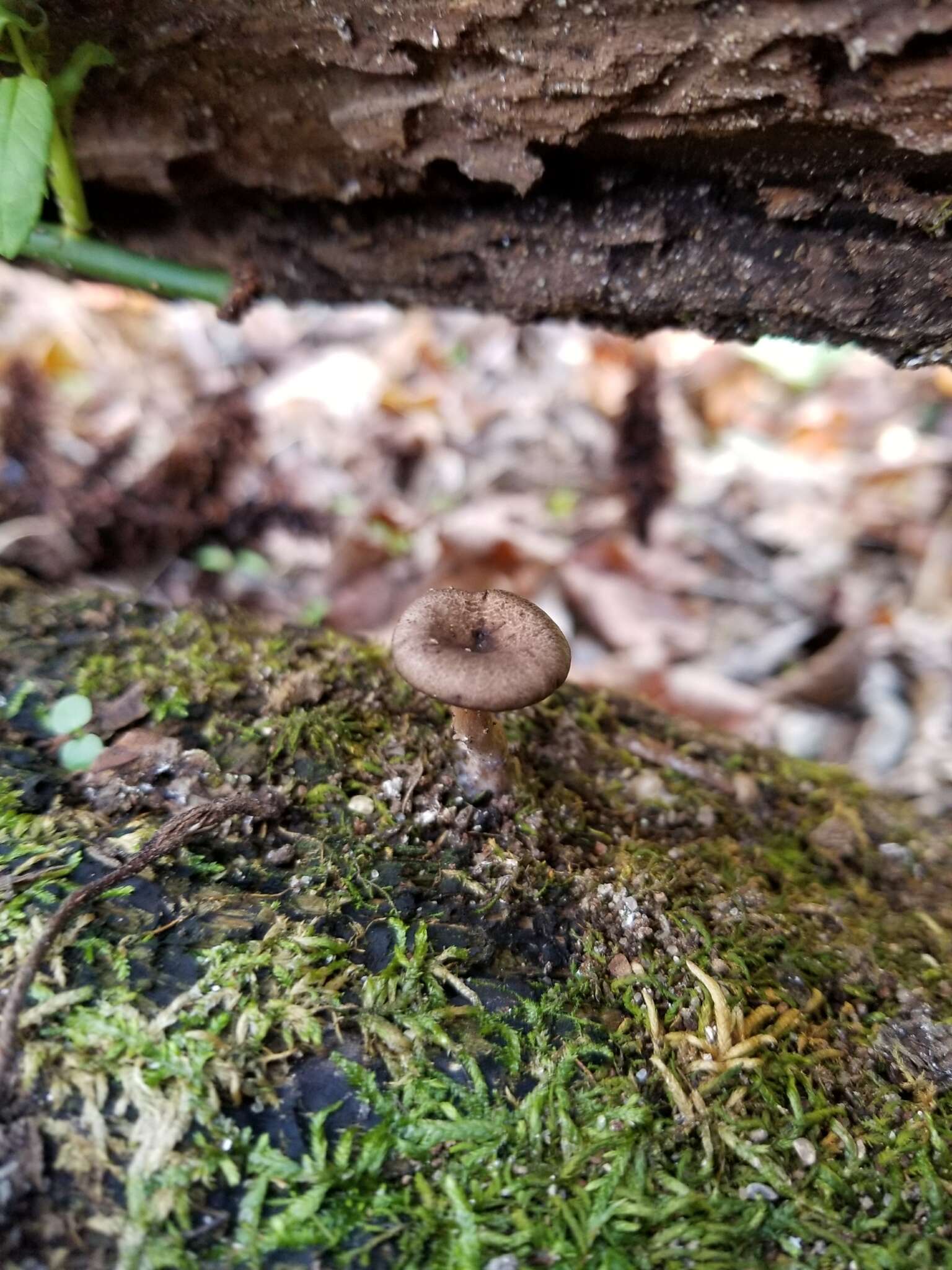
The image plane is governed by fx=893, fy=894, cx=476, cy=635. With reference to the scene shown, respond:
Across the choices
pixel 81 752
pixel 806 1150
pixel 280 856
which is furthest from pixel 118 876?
pixel 806 1150

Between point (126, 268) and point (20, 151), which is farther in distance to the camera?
point (126, 268)

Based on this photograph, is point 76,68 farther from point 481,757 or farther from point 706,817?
point 706,817

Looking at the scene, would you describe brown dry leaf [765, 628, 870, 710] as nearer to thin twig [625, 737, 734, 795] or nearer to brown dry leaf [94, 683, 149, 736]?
thin twig [625, 737, 734, 795]

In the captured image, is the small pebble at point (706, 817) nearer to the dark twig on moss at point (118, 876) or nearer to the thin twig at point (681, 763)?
the thin twig at point (681, 763)

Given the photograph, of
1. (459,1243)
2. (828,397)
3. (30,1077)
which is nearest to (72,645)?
(30,1077)

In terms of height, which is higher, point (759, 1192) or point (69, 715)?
point (69, 715)

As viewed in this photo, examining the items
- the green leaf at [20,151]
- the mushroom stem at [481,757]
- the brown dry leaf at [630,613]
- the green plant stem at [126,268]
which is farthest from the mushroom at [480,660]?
the brown dry leaf at [630,613]
